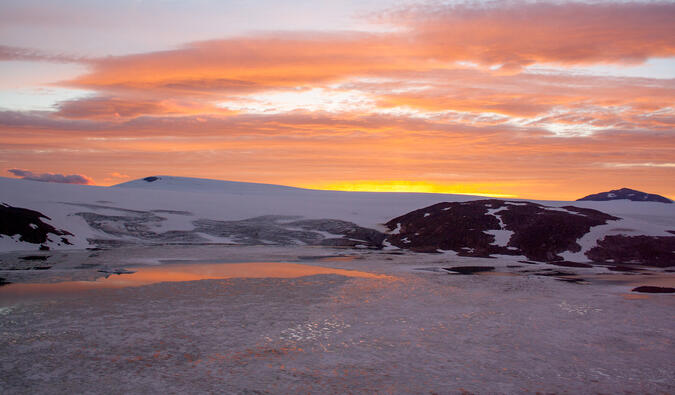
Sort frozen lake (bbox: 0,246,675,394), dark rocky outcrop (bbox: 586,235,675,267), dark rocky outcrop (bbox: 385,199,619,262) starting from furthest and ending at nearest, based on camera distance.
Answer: dark rocky outcrop (bbox: 385,199,619,262) < dark rocky outcrop (bbox: 586,235,675,267) < frozen lake (bbox: 0,246,675,394)

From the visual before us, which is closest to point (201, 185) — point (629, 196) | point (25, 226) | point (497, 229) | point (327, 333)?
point (25, 226)

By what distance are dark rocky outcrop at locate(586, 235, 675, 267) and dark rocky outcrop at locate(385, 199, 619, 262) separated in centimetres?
166

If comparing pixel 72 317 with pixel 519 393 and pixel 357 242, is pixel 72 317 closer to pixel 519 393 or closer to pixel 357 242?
pixel 519 393

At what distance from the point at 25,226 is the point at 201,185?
69.3 m

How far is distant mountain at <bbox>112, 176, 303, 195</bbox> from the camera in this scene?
10357 cm

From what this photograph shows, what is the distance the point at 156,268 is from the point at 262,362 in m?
17.7

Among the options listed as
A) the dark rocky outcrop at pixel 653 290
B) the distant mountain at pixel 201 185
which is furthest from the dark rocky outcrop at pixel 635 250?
the distant mountain at pixel 201 185

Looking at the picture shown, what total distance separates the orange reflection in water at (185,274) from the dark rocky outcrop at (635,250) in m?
18.3

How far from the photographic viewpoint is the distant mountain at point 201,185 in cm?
10357

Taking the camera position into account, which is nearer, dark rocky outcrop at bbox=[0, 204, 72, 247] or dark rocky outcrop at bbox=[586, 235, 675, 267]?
dark rocky outcrop at bbox=[586, 235, 675, 267]

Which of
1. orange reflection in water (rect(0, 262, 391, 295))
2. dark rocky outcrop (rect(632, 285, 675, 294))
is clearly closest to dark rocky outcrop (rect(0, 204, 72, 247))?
orange reflection in water (rect(0, 262, 391, 295))

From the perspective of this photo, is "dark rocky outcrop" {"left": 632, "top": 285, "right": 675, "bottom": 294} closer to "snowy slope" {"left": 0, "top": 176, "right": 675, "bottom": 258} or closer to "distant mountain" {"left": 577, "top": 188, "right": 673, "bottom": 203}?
"snowy slope" {"left": 0, "top": 176, "right": 675, "bottom": 258}

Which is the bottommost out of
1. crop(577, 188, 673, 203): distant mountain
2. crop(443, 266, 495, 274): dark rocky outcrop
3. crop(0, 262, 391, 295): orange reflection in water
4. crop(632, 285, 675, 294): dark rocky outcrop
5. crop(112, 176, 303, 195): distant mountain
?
crop(0, 262, 391, 295): orange reflection in water

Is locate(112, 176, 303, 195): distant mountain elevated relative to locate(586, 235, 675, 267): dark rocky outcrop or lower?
elevated
